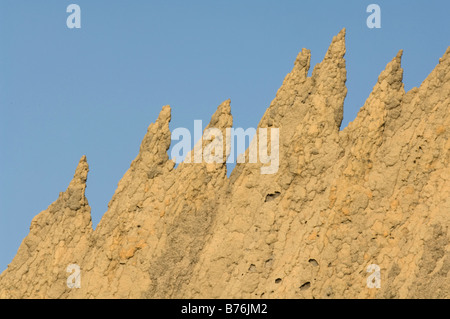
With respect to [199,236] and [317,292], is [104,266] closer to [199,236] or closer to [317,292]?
[199,236]

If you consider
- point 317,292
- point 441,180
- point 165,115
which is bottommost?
point 317,292

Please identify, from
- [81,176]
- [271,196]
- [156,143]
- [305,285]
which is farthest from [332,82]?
[81,176]

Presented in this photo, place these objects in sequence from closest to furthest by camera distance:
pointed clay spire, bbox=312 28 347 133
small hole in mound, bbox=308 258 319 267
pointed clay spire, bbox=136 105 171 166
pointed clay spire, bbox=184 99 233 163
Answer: small hole in mound, bbox=308 258 319 267
pointed clay spire, bbox=312 28 347 133
pointed clay spire, bbox=184 99 233 163
pointed clay spire, bbox=136 105 171 166

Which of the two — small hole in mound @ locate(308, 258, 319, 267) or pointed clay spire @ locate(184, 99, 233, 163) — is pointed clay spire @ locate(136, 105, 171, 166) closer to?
pointed clay spire @ locate(184, 99, 233, 163)

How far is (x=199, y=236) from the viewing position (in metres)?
46.8

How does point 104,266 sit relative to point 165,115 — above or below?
below

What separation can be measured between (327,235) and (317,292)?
1752mm

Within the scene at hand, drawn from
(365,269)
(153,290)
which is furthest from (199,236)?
(365,269)

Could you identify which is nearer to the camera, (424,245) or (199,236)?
(424,245)

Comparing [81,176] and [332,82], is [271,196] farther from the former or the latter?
[81,176]

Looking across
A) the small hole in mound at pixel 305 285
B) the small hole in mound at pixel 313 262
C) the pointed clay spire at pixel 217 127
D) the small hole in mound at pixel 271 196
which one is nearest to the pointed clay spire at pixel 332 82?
the small hole in mound at pixel 271 196

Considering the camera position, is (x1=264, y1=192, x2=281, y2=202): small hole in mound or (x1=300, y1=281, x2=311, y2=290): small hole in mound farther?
(x1=264, y1=192, x2=281, y2=202): small hole in mound

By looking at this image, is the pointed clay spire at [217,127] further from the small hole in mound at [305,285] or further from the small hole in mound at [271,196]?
the small hole in mound at [305,285]

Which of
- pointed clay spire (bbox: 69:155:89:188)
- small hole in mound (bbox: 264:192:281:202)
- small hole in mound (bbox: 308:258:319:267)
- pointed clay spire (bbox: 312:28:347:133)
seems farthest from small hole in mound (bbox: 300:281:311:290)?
pointed clay spire (bbox: 69:155:89:188)
